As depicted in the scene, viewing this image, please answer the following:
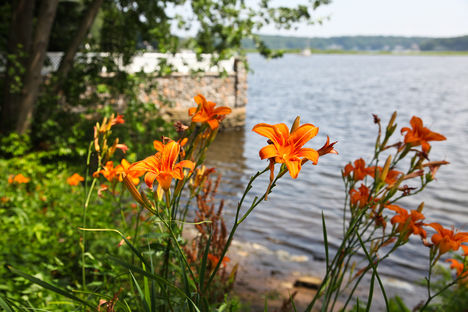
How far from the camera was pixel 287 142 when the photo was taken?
100 centimetres

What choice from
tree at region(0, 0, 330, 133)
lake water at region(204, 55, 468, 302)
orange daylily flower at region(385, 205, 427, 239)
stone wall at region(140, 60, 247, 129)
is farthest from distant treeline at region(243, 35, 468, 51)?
orange daylily flower at region(385, 205, 427, 239)

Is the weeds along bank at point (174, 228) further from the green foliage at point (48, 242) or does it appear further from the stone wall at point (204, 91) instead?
→ the stone wall at point (204, 91)

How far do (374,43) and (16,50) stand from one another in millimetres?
189843

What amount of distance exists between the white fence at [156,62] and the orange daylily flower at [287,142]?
5.53 metres

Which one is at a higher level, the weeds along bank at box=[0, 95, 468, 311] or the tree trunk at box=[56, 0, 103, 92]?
the tree trunk at box=[56, 0, 103, 92]

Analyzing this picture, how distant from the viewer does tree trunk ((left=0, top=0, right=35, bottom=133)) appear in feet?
21.7

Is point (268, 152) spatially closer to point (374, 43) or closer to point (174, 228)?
point (174, 228)

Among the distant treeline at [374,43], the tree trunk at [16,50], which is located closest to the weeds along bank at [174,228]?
the tree trunk at [16,50]

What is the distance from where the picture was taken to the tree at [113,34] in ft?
21.5

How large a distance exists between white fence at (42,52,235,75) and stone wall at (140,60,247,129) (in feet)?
0.87

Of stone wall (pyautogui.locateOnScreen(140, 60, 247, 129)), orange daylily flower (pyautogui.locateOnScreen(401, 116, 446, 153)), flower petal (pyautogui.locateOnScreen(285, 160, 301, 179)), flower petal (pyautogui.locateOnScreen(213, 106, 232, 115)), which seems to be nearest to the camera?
flower petal (pyautogui.locateOnScreen(285, 160, 301, 179))

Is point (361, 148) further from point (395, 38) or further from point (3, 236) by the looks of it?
point (395, 38)

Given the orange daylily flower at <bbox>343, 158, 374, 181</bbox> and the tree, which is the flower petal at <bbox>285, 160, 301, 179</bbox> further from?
the tree

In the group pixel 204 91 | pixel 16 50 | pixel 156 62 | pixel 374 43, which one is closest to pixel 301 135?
pixel 16 50
